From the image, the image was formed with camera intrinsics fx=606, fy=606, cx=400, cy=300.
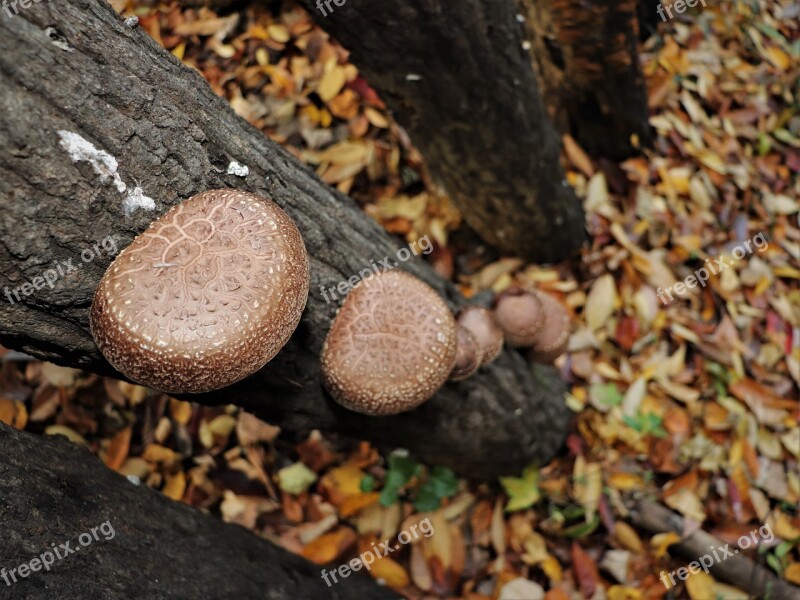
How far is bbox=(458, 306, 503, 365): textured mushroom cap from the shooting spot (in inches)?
124

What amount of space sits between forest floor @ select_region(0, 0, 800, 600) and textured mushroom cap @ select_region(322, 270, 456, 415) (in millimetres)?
1400

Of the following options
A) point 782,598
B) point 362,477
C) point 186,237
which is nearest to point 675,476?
point 782,598

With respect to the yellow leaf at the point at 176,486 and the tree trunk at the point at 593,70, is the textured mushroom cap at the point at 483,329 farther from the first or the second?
the tree trunk at the point at 593,70

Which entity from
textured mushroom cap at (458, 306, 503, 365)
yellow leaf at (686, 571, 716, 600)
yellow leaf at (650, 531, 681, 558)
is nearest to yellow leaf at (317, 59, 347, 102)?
textured mushroom cap at (458, 306, 503, 365)

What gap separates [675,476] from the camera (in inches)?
161

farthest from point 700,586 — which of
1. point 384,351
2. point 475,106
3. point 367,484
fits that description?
point 475,106

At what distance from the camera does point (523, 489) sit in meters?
4.06

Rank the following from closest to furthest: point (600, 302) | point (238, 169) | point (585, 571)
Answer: point (238, 169) → point (585, 571) → point (600, 302)

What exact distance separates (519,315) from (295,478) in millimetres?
1867

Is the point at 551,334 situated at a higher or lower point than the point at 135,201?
lower

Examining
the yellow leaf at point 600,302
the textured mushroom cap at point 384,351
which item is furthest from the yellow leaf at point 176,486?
the yellow leaf at point 600,302

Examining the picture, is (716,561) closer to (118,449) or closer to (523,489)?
(523,489)

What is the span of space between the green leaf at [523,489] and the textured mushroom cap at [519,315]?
115 centimetres

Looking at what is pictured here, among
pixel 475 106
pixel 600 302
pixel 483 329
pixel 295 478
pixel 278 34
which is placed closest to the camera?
pixel 483 329
